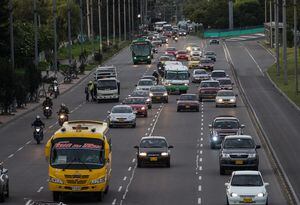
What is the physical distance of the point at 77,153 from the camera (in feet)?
128

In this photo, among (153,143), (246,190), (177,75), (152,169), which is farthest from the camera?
(177,75)

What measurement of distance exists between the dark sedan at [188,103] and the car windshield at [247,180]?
42.8m

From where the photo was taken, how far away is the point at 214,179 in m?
45.8

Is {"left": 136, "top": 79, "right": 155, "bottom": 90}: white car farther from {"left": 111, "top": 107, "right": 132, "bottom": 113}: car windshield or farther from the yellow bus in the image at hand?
the yellow bus

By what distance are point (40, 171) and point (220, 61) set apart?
3770 inches

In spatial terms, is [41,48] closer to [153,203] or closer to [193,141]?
[193,141]

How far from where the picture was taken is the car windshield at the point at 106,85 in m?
89.8

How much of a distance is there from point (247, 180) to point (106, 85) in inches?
2062

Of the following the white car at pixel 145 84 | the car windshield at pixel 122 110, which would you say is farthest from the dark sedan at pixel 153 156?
the white car at pixel 145 84

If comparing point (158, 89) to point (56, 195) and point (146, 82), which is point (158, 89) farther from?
point (56, 195)

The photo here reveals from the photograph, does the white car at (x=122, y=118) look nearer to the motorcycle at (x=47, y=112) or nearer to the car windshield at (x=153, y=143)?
the motorcycle at (x=47, y=112)

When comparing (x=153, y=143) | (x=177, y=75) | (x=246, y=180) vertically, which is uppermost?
(x=246, y=180)

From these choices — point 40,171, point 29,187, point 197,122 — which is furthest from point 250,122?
point 29,187

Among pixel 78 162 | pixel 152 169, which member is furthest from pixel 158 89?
pixel 78 162
